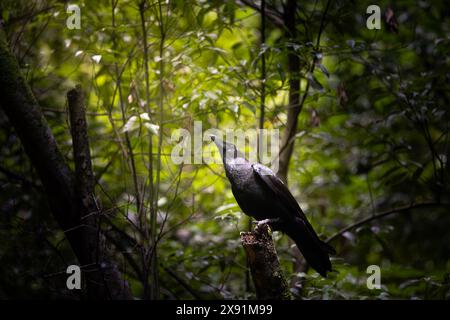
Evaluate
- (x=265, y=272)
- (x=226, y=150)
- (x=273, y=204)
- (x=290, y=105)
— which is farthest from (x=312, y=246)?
(x=290, y=105)

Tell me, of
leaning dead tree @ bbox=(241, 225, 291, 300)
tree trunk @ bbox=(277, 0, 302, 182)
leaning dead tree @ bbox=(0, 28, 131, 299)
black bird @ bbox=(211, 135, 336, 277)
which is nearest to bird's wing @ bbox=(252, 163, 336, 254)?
black bird @ bbox=(211, 135, 336, 277)

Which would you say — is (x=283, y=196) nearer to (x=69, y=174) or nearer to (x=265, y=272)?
(x=265, y=272)

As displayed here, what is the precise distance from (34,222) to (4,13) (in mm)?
1945

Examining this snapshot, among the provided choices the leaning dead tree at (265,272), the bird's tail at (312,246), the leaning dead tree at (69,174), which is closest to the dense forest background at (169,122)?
the leaning dead tree at (69,174)

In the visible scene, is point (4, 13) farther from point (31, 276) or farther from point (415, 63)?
point (415, 63)

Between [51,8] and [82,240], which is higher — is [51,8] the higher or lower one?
the higher one

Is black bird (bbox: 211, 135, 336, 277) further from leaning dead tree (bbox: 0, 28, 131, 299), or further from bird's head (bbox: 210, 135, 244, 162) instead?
leaning dead tree (bbox: 0, 28, 131, 299)

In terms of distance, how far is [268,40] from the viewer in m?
5.27

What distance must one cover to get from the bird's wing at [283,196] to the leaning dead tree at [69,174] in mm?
1215

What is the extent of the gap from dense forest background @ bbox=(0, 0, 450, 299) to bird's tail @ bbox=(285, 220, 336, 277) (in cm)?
27

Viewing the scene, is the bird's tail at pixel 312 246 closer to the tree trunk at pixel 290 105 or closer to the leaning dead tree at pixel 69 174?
the tree trunk at pixel 290 105

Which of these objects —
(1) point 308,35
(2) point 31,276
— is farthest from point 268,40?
(2) point 31,276

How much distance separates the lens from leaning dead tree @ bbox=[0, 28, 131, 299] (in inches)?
127

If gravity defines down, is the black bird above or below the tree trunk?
below
